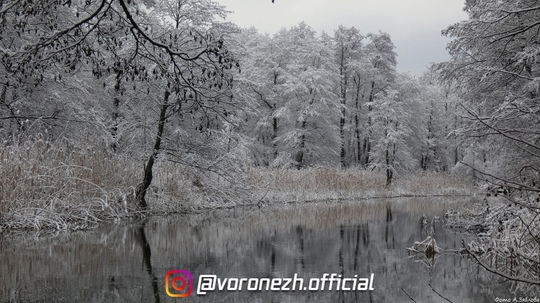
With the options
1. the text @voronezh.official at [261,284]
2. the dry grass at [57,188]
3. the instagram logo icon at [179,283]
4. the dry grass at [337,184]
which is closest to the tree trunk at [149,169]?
the dry grass at [57,188]

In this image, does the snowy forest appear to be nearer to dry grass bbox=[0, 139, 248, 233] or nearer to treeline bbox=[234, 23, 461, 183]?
dry grass bbox=[0, 139, 248, 233]

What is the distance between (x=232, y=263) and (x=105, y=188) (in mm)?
6440

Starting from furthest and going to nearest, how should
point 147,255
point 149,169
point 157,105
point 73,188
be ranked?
point 157,105, point 149,169, point 73,188, point 147,255

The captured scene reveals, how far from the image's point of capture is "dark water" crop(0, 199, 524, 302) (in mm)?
5363

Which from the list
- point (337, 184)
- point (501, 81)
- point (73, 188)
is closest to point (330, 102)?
point (337, 184)

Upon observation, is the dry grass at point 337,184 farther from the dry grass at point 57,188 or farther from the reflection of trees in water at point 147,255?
the reflection of trees in water at point 147,255

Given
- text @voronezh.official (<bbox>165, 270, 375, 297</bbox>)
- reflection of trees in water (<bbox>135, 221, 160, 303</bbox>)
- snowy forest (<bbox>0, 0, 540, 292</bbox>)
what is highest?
snowy forest (<bbox>0, 0, 540, 292</bbox>)

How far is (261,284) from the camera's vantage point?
229 inches

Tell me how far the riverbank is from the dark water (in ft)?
3.29

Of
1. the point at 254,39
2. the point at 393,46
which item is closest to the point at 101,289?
the point at 393,46

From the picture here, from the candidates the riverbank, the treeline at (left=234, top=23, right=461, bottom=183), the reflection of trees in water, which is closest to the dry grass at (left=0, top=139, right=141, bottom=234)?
the riverbank

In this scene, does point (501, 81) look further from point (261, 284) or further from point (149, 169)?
point (261, 284)

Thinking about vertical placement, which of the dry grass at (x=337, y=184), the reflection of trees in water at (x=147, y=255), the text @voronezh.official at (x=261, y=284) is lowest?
the text @voronezh.official at (x=261, y=284)

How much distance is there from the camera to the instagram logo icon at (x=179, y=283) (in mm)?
5316
